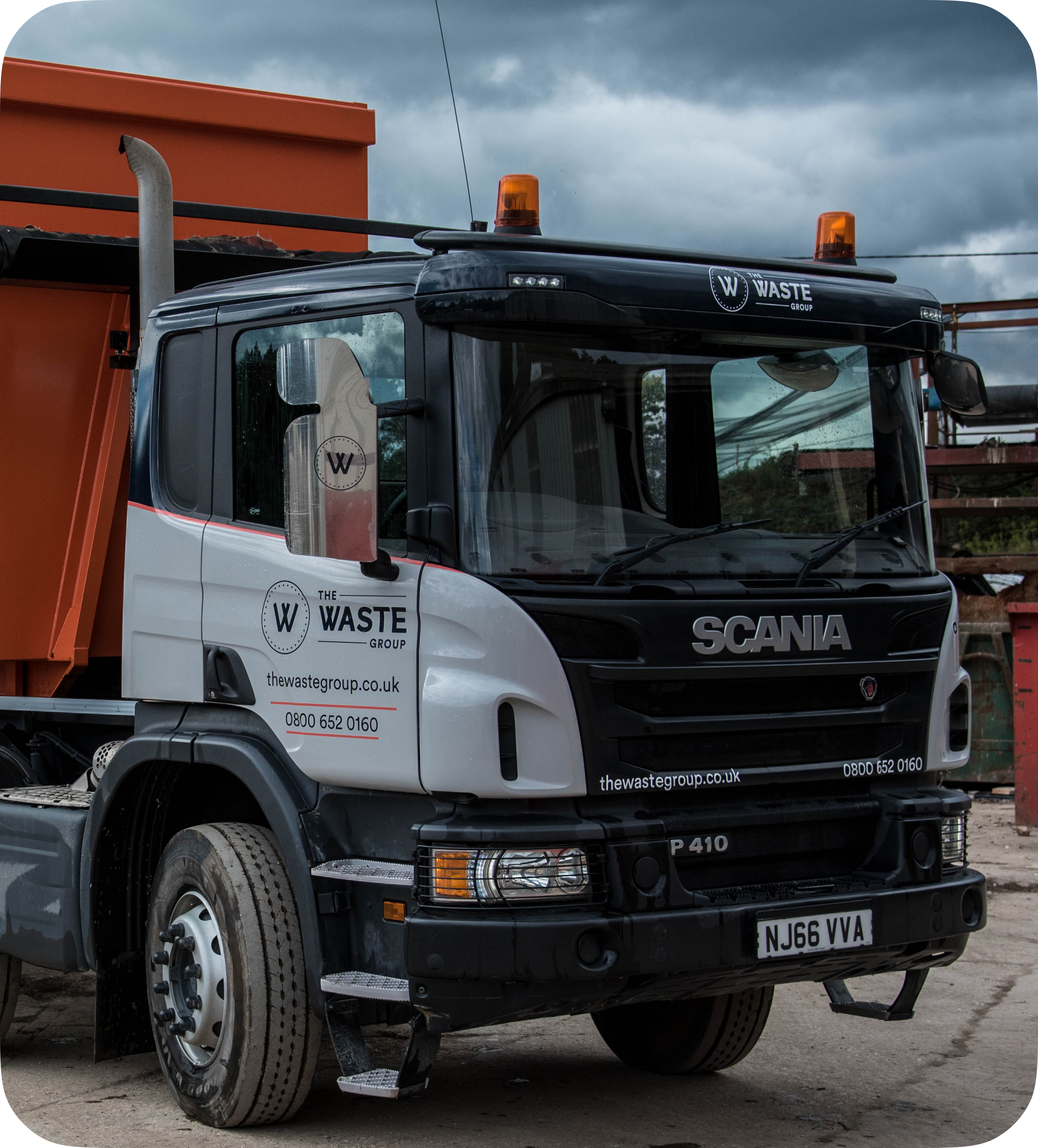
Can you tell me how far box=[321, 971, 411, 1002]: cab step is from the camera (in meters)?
4.20

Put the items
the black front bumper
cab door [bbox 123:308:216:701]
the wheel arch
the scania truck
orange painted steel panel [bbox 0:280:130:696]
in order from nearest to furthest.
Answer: the black front bumper, the scania truck, cab door [bbox 123:308:216:701], the wheel arch, orange painted steel panel [bbox 0:280:130:696]

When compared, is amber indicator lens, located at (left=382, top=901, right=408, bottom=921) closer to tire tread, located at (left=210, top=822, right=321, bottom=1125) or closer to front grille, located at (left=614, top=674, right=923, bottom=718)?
tire tread, located at (left=210, top=822, right=321, bottom=1125)

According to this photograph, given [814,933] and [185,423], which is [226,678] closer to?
[185,423]

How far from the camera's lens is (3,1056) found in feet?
19.8

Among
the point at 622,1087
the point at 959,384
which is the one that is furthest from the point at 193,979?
the point at 959,384

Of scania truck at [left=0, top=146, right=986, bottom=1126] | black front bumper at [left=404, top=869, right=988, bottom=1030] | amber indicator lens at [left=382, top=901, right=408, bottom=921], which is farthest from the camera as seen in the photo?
amber indicator lens at [left=382, top=901, right=408, bottom=921]

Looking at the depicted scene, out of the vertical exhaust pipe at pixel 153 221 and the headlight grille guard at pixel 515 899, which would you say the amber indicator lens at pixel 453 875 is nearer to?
the headlight grille guard at pixel 515 899

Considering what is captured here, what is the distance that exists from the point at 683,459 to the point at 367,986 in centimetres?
185

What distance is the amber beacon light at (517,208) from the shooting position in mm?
4605

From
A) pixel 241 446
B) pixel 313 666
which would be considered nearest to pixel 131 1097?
pixel 313 666

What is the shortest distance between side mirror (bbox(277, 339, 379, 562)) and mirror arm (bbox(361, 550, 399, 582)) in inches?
1.9

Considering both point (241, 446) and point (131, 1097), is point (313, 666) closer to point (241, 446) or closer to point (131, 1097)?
point (241, 446)

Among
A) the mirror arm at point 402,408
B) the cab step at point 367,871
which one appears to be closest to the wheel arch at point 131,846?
the cab step at point 367,871

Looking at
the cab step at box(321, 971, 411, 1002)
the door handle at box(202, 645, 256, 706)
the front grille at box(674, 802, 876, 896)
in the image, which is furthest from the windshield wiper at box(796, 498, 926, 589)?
the door handle at box(202, 645, 256, 706)
